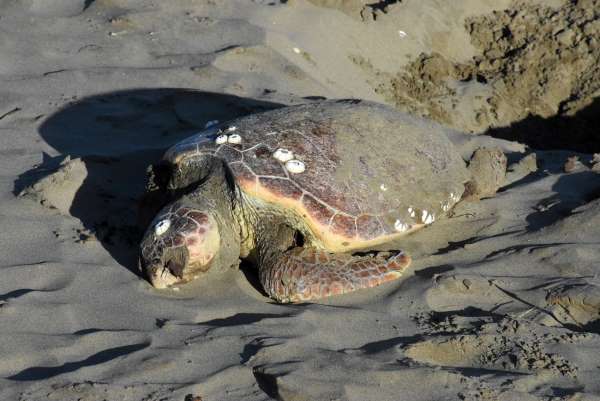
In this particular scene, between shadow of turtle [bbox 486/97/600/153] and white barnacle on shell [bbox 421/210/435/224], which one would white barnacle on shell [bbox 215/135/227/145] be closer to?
white barnacle on shell [bbox 421/210/435/224]

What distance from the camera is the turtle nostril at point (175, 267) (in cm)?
377

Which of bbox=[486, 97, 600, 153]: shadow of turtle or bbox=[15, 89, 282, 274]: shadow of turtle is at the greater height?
bbox=[486, 97, 600, 153]: shadow of turtle

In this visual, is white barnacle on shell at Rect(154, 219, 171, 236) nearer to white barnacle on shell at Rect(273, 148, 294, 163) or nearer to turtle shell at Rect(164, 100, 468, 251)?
turtle shell at Rect(164, 100, 468, 251)

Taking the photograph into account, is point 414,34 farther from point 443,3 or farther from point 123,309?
point 123,309

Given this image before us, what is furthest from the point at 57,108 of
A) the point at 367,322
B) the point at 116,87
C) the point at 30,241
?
the point at 367,322

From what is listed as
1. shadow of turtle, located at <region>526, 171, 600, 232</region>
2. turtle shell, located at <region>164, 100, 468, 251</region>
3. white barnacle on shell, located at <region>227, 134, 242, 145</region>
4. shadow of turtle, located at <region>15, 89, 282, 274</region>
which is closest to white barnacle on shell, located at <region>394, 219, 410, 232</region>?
turtle shell, located at <region>164, 100, 468, 251</region>

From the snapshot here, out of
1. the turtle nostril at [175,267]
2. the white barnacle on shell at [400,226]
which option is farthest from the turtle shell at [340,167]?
the turtle nostril at [175,267]

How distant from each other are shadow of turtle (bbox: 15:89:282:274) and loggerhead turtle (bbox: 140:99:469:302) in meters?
0.34

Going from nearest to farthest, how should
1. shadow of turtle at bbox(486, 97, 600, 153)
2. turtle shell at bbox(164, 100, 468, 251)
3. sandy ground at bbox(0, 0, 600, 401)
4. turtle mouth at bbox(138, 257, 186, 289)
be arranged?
sandy ground at bbox(0, 0, 600, 401)
turtle mouth at bbox(138, 257, 186, 289)
turtle shell at bbox(164, 100, 468, 251)
shadow of turtle at bbox(486, 97, 600, 153)

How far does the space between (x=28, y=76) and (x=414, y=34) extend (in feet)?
12.2

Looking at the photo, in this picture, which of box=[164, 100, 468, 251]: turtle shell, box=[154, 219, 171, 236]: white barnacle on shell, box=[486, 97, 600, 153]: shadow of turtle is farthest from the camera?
box=[486, 97, 600, 153]: shadow of turtle

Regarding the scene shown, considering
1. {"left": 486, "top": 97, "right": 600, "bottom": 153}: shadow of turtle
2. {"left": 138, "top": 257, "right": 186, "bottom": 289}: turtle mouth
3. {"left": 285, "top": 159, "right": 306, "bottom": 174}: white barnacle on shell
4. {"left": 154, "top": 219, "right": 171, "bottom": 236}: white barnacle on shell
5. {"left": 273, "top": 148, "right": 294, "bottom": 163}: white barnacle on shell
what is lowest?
{"left": 138, "top": 257, "right": 186, "bottom": 289}: turtle mouth

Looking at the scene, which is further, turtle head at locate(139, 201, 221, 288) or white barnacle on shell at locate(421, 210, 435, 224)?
white barnacle on shell at locate(421, 210, 435, 224)

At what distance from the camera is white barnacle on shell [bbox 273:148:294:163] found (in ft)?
13.5
